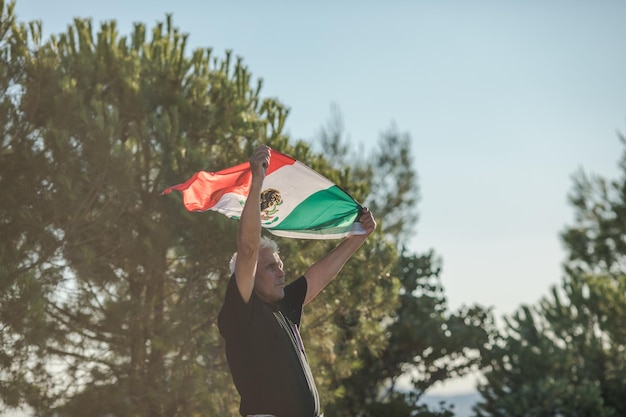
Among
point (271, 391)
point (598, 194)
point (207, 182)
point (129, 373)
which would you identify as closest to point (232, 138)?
point (129, 373)

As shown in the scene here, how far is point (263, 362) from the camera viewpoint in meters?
4.21

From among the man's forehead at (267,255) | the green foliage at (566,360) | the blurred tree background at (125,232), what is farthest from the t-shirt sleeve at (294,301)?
the green foliage at (566,360)

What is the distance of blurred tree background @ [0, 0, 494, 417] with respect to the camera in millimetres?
10102

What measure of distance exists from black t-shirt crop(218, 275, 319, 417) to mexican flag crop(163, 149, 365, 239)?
4.63 ft

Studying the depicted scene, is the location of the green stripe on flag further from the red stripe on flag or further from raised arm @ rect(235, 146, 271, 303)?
raised arm @ rect(235, 146, 271, 303)

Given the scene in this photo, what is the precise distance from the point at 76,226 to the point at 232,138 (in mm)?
2217

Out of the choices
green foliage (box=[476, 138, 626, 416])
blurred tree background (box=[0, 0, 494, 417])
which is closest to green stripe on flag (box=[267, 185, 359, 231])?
blurred tree background (box=[0, 0, 494, 417])

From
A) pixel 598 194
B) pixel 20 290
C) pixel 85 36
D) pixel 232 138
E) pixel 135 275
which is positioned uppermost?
pixel 598 194

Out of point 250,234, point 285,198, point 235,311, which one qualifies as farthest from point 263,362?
point 285,198

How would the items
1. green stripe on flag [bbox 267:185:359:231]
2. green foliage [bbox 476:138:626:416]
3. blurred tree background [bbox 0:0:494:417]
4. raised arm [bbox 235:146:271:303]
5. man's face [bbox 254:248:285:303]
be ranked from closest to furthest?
raised arm [bbox 235:146:271:303] < man's face [bbox 254:248:285:303] < green stripe on flag [bbox 267:185:359:231] < blurred tree background [bbox 0:0:494:417] < green foliage [bbox 476:138:626:416]

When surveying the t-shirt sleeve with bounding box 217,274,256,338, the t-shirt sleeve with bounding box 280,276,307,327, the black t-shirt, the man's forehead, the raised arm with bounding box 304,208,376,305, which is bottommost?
the black t-shirt

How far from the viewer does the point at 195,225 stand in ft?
34.7

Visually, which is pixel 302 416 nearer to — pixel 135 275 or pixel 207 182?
pixel 207 182

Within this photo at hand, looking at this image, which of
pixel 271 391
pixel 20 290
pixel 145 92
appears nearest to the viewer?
pixel 271 391
